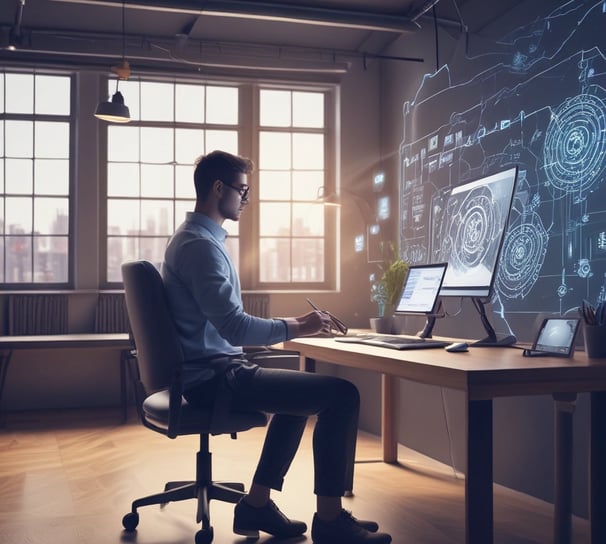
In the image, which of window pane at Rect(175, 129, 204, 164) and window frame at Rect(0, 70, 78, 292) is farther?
window pane at Rect(175, 129, 204, 164)

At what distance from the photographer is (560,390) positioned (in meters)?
2.00

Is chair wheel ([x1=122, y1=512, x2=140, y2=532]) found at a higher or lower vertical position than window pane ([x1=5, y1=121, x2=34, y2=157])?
lower

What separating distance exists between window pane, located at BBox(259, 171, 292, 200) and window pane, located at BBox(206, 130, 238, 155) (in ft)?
1.09

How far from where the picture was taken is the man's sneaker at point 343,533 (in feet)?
7.97

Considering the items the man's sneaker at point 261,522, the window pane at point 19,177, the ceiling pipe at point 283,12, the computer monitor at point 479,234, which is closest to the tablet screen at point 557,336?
the computer monitor at point 479,234

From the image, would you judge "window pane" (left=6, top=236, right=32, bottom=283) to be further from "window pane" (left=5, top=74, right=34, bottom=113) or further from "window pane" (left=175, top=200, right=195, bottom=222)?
"window pane" (left=175, top=200, right=195, bottom=222)

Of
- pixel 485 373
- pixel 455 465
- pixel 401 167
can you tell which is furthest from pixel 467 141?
pixel 485 373

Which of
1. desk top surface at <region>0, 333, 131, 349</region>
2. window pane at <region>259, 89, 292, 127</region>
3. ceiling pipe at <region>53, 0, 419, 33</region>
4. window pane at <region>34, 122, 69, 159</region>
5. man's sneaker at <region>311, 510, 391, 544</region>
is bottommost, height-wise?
man's sneaker at <region>311, 510, 391, 544</region>

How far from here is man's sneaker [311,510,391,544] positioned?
7.97 feet

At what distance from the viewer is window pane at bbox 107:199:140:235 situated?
5840 millimetres

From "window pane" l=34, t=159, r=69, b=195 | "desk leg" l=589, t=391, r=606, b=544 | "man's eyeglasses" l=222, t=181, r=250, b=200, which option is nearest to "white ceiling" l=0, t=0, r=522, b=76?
"window pane" l=34, t=159, r=69, b=195

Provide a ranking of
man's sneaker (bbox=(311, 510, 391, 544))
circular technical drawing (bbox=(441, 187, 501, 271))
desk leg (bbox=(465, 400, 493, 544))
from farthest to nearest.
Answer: circular technical drawing (bbox=(441, 187, 501, 271)) < man's sneaker (bbox=(311, 510, 391, 544)) < desk leg (bbox=(465, 400, 493, 544))

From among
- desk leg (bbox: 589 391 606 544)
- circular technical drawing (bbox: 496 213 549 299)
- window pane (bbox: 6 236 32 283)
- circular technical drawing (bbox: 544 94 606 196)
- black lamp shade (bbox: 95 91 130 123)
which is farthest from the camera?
window pane (bbox: 6 236 32 283)

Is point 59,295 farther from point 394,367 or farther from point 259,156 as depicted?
point 394,367
